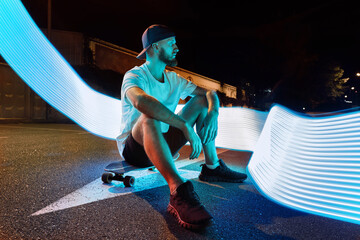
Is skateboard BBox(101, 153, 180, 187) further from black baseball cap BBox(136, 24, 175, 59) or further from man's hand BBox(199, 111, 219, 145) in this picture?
black baseball cap BBox(136, 24, 175, 59)

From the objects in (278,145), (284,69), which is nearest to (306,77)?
(284,69)

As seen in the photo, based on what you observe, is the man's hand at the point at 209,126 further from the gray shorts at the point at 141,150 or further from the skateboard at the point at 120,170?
the skateboard at the point at 120,170

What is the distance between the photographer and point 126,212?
2.05 metres

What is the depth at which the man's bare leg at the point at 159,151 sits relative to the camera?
6.41ft

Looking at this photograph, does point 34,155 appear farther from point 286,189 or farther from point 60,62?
point 286,189

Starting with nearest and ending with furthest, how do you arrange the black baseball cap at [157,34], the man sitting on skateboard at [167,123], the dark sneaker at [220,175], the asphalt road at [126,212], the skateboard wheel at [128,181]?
the asphalt road at [126,212]
the man sitting on skateboard at [167,123]
the black baseball cap at [157,34]
the skateboard wheel at [128,181]
the dark sneaker at [220,175]

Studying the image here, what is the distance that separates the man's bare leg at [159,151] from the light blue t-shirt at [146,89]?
0.35 metres

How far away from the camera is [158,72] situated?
2662 mm

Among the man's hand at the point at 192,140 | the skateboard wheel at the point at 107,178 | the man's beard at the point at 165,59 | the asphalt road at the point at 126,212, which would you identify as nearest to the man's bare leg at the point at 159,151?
the man's hand at the point at 192,140

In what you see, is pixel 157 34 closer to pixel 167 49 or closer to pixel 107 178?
pixel 167 49

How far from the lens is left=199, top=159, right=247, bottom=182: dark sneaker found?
2.98 meters

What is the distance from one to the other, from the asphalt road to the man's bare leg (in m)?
0.30

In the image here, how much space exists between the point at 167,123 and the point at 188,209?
0.67 m

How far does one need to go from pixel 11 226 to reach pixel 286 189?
206 cm
